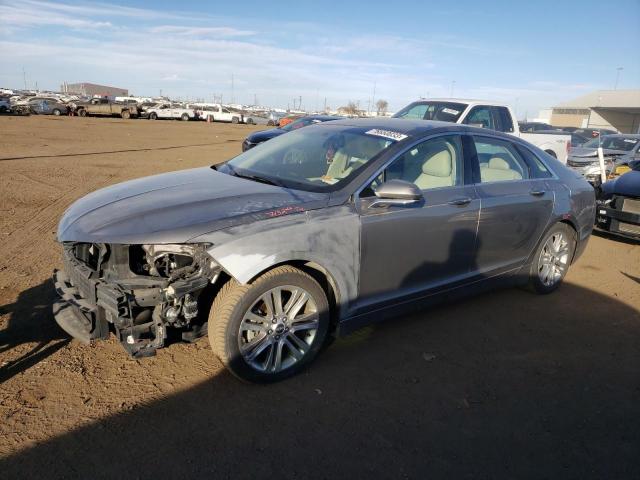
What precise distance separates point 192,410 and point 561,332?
3.22 metres

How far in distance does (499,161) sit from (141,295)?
11.1 ft

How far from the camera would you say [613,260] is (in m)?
6.73

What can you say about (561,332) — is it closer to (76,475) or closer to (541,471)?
(541,471)

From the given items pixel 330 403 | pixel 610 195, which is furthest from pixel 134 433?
pixel 610 195

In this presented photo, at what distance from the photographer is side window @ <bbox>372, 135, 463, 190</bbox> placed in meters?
3.78

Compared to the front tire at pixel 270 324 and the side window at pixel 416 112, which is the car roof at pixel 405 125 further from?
the side window at pixel 416 112

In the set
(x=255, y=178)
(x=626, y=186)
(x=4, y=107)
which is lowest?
(x=4, y=107)

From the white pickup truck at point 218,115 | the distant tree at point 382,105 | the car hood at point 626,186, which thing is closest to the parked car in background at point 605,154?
the car hood at point 626,186

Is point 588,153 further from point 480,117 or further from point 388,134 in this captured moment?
point 388,134

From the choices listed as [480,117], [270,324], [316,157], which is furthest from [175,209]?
[480,117]

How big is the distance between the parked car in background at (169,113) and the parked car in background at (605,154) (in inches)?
1647

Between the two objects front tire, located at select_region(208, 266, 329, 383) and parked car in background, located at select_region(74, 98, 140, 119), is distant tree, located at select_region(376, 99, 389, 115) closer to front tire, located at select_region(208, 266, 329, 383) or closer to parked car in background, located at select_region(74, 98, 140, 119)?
parked car in background, located at select_region(74, 98, 140, 119)

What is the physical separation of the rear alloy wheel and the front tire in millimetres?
2689

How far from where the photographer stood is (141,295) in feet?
9.41
